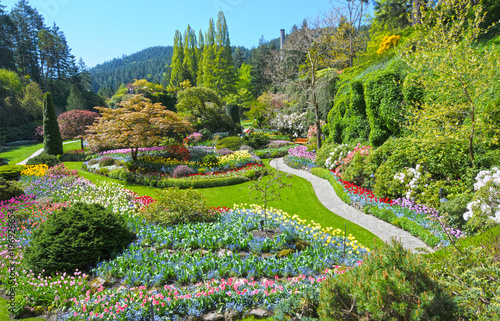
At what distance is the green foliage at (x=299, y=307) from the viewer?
3.70 meters

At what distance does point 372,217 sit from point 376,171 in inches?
83.5

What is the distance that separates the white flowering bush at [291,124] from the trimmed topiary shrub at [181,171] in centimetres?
1472

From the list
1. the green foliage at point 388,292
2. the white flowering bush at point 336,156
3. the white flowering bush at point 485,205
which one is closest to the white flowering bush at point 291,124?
the white flowering bush at point 336,156

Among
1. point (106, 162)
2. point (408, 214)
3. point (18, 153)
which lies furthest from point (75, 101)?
point (408, 214)

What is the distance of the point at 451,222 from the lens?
6.73 m

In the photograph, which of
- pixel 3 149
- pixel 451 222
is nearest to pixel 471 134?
pixel 451 222

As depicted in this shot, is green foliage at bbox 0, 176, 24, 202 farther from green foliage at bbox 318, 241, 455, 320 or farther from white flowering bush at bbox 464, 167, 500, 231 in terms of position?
white flowering bush at bbox 464, 167, 500, 231

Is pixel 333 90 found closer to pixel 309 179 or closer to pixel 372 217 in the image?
pixel 309 179

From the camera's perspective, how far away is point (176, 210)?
7.86 m

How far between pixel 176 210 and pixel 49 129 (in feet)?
58.9

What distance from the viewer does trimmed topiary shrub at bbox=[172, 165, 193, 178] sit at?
46.1ft

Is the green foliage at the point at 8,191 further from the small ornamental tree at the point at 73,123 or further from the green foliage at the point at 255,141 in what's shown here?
the green foliage at the point at 255,141

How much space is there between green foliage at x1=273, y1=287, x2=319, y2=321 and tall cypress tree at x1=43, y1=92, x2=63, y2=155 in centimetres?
2261

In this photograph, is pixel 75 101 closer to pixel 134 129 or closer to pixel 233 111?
pixel 233 111
